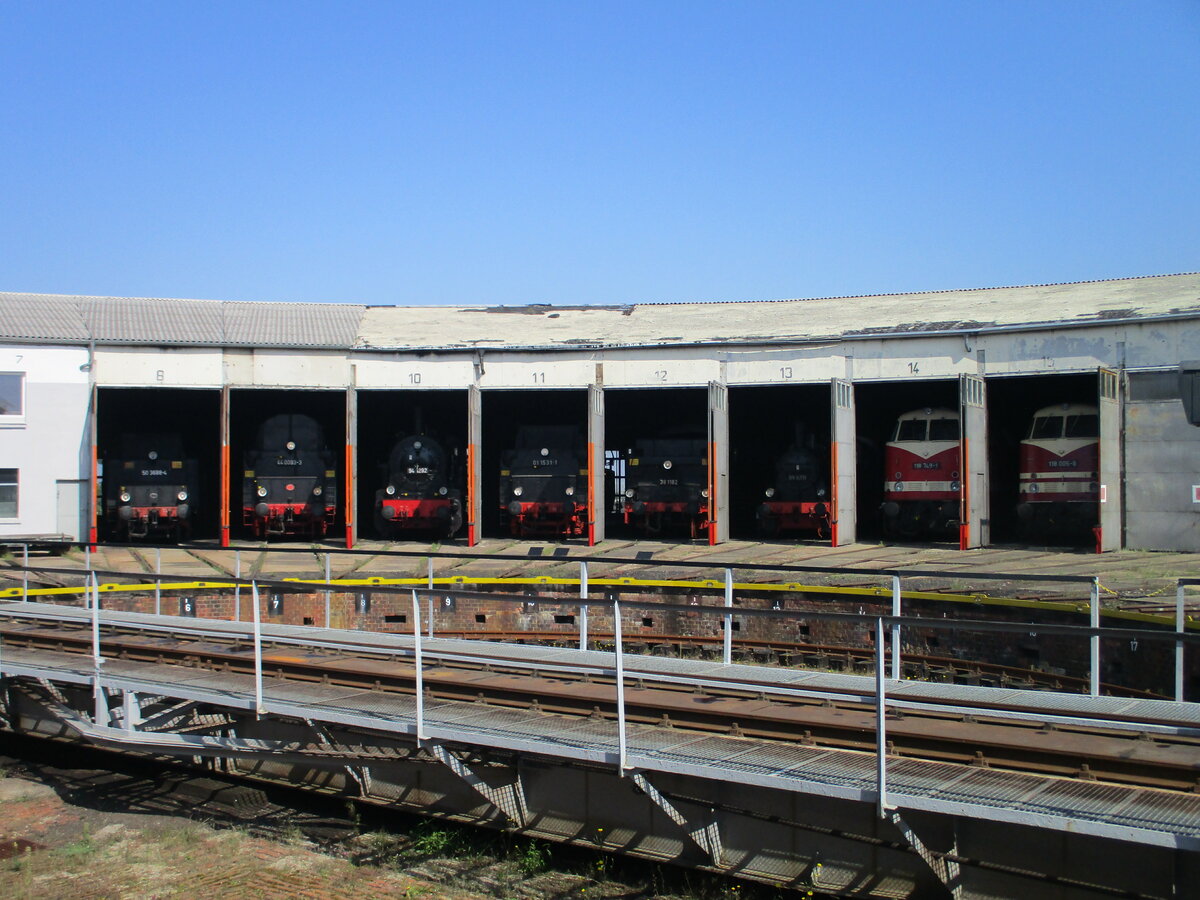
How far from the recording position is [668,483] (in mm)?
28766

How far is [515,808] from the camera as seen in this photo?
837 centimetres

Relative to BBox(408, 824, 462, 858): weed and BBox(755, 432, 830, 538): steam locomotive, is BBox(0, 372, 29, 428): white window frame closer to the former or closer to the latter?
BBox(755, 432, 830, 538): steam locomotive

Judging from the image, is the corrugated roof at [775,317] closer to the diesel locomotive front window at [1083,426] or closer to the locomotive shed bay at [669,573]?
the locomotive shed bay at [669,573]

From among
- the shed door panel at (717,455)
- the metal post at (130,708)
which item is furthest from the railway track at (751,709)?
the shed door panel at (717,455)

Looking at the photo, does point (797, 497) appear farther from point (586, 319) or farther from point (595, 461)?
point (586, 319)

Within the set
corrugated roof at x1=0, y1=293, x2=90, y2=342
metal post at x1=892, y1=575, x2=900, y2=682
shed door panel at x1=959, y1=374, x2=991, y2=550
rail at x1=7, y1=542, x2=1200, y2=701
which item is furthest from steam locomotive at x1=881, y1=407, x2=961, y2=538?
corrugated roof at x1=0, y1=293, x2=90, y2=342

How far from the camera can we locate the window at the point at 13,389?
26234 mm

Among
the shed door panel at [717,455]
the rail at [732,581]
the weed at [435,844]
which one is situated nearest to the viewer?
the weed at [435,844]

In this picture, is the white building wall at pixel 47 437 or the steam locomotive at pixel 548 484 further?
the steam locomotive at pixel 548 484

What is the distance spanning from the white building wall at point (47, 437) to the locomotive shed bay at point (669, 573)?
7cm

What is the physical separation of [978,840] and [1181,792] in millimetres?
1269

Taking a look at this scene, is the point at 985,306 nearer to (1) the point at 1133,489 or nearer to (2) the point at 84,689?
(1) the point at 1133,489

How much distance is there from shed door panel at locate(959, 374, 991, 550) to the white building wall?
21446mm

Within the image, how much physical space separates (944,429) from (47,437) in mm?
22485
